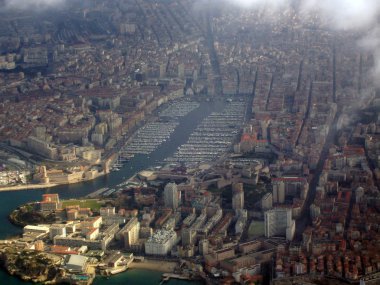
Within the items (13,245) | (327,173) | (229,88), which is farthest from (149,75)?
(13,245)

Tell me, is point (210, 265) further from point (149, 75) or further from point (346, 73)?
point (149, 75)

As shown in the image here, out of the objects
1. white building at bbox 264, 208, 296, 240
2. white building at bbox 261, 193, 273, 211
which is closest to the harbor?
white building at bbox 264, 208, 296, 240

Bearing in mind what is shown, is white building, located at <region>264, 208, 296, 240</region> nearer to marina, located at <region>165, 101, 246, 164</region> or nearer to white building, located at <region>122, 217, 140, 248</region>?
white building, located at <region>122, 217, 140, 248</region>

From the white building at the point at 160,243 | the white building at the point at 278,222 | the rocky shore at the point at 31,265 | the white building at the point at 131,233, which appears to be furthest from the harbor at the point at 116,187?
the white building at the point at 278,222

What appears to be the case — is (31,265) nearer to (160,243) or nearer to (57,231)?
(57,231)

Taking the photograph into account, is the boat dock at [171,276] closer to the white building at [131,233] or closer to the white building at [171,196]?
the white building at [131,233]

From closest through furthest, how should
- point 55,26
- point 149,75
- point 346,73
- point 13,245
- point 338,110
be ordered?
1. point 13,245
2. point 338,110
3. point 346,73
4. point 149,75
5. point 55,26
